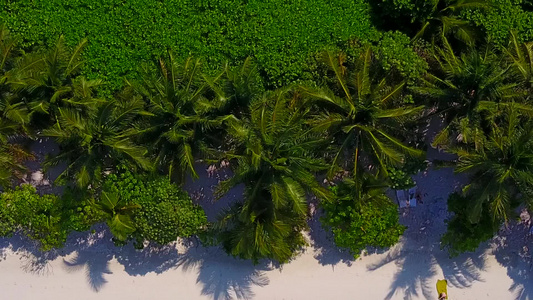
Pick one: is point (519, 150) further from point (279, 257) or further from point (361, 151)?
point (279, 257)

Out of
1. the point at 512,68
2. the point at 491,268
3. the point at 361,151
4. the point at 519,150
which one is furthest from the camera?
the point at 491,268

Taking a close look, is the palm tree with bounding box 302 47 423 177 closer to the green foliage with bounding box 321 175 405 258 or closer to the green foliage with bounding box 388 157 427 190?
the green foliage with bounding box 388 157 427 190

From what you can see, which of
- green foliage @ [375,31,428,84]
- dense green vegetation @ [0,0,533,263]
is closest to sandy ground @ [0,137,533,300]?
dense green vegetation @ [0,0,533,263]

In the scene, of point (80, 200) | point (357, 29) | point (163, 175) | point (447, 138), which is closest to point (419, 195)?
point (447, 138)

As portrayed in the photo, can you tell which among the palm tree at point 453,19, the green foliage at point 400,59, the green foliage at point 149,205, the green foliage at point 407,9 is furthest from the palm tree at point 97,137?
the palm tree at point 453,19

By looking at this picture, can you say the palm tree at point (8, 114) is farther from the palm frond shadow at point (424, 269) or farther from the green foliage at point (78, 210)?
the palm frond shadow at point (424, 269)

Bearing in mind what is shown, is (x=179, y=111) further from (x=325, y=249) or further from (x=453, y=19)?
(x=453, y=19)
